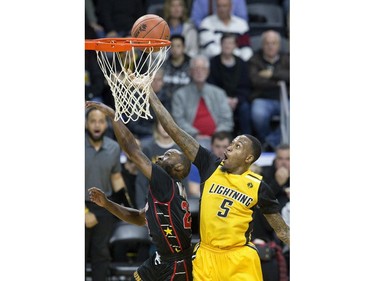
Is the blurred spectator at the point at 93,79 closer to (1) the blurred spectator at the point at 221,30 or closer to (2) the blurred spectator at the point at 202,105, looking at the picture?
(2) the blurred spectator at the point at 202,105

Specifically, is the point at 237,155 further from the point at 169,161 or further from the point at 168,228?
the point at 168,228

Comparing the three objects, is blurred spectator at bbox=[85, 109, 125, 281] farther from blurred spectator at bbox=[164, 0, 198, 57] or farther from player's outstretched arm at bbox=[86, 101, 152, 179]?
player's outstretched arm at bbox=[86, 101, 152, 179]

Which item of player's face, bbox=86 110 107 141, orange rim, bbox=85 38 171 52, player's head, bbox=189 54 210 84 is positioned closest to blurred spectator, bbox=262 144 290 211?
player's head, bbox=189 54 210 84

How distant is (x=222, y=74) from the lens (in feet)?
39.8

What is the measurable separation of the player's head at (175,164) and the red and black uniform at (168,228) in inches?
3.3

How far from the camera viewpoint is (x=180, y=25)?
12414 millimetres

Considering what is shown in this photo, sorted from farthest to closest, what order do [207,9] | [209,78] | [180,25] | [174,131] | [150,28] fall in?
1. [207,9]
2. [180,25]
3. [209,78]
4. [150,28]
5. [174,131]

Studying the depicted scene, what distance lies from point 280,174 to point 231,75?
74.8 inches

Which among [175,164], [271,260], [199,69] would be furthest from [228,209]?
[199,69]

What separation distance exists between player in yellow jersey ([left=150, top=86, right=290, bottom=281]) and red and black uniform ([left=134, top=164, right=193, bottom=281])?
154mm

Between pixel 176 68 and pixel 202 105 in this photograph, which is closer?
pixel 202 105
